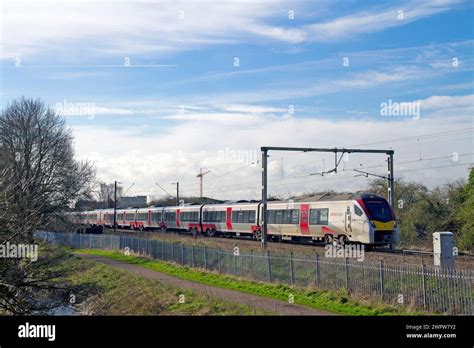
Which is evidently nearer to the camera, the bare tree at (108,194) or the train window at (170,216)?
the train window at (170,216)

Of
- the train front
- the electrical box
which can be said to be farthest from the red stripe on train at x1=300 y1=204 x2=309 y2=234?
the electrical box

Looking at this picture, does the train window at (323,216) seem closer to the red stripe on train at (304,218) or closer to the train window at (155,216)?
the red stripe on train at (304,218)

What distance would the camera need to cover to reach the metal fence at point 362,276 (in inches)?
594

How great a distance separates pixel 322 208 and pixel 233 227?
44.8 feet

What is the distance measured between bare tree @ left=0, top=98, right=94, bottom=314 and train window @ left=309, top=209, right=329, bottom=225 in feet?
46.9

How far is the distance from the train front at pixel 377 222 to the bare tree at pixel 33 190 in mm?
15043

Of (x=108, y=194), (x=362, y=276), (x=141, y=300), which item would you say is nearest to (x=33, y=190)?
(x=141, y=300)

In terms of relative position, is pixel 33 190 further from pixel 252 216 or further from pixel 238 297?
pixel 252 216

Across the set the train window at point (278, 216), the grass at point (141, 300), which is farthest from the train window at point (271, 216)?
the grass at point (141, 300)

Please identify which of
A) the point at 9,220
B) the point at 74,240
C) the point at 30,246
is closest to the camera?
the point at 9,220

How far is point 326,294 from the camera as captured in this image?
63.1 feet

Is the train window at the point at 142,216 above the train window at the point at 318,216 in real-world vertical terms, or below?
below
